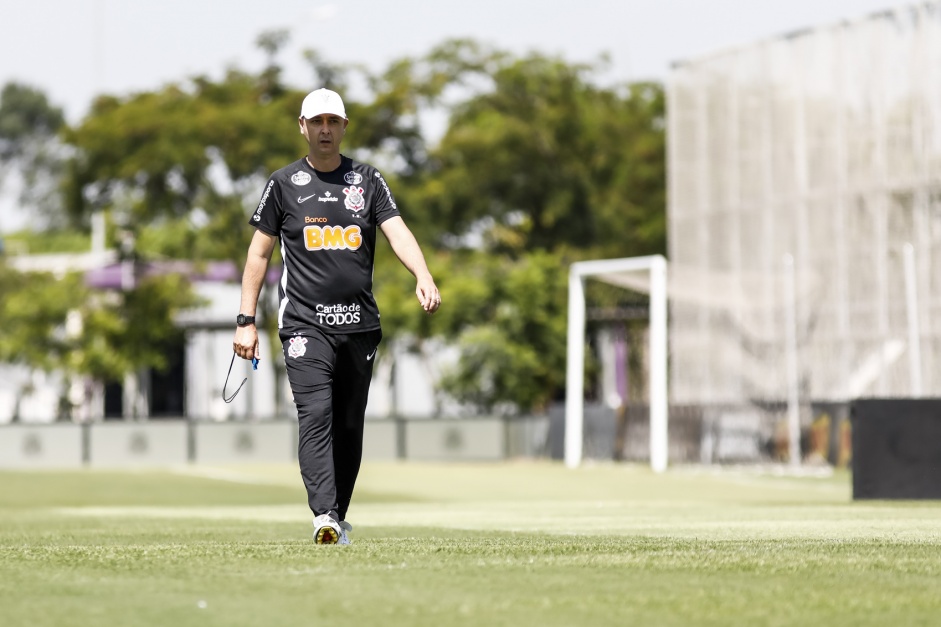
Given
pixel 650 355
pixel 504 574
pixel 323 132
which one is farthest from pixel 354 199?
pixel 650 355

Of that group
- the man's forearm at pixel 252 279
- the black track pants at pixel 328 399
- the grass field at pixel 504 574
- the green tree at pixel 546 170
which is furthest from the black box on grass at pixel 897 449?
the green tree at pixel 546 170

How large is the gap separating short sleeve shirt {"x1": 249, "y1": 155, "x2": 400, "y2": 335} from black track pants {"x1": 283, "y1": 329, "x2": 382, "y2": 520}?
0.07 metres

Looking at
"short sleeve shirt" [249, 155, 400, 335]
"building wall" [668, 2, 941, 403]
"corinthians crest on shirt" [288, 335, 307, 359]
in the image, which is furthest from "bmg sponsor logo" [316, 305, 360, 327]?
"building wall" [668, 2, 941, 403]

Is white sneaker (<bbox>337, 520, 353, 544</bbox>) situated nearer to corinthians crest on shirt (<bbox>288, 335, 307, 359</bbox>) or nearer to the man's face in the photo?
corinthians crest on shirt (<bbox>288, 335, 307, 359</bbox>)

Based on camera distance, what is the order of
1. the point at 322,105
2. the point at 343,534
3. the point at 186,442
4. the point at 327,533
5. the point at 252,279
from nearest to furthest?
the point at 327,533
the point at 343,534
the point at 322,105
the point at 252,279
the point at 186,442

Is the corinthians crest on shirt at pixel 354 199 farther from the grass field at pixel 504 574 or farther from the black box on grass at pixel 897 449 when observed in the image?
the black box on grass at pixel 897 449

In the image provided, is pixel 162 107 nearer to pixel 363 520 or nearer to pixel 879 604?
pixel 363 520

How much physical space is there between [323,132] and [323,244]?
1.69ft

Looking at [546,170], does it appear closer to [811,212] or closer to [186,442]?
[186,442]

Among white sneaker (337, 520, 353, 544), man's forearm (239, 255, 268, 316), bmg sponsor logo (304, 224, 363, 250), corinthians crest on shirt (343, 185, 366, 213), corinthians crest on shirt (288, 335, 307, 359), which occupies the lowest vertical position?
white sneaker (337, 520, 353, 544)

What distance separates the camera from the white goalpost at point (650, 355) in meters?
32.0

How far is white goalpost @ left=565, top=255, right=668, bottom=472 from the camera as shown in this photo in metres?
32.0

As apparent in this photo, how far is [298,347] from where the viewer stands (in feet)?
27.9

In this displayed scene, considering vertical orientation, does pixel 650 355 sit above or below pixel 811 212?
below
